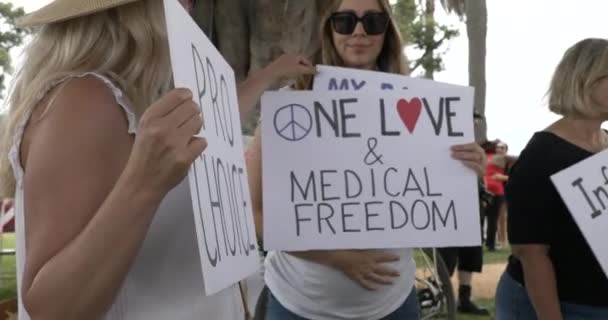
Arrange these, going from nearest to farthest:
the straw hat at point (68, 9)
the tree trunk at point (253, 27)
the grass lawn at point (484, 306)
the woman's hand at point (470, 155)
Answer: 1. the straw hat at point (68, 9)
2. the woman's hand at point (470, 155)
3. the tree trunk at point (253, 27)
4. the grass lawn at point (484, 306)

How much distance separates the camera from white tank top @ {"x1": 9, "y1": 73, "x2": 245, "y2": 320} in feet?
4.31

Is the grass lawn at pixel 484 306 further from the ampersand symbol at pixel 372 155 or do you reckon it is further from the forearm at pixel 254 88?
the forearm at pixel 254 88

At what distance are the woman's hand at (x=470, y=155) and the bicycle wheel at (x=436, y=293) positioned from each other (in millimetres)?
3438

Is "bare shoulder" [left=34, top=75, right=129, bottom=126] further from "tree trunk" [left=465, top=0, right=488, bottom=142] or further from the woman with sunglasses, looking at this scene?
"tree trunk" [left=465, top=0, right=488, bottom=142]

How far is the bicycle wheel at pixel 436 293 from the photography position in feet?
18.7

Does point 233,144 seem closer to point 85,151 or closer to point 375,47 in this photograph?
point 85,151

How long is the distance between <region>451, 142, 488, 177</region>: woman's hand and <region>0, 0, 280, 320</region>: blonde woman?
1021 mm

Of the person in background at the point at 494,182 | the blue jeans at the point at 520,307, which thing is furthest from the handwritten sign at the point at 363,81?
the person in background at the point at 494,182

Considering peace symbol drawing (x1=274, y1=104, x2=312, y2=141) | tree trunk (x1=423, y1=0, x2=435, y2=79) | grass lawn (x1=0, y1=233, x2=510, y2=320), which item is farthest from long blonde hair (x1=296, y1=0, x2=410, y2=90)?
tree trunk (x1=423, y1=0, x2=435, y2=79)

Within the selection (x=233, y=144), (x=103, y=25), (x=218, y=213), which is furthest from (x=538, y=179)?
(x=103, y=25)

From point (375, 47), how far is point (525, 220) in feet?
2.18

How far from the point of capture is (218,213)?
4.58ft

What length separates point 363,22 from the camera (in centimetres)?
240

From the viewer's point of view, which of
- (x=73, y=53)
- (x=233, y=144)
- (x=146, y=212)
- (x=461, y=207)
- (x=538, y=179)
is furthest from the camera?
(x=538, y=179)
